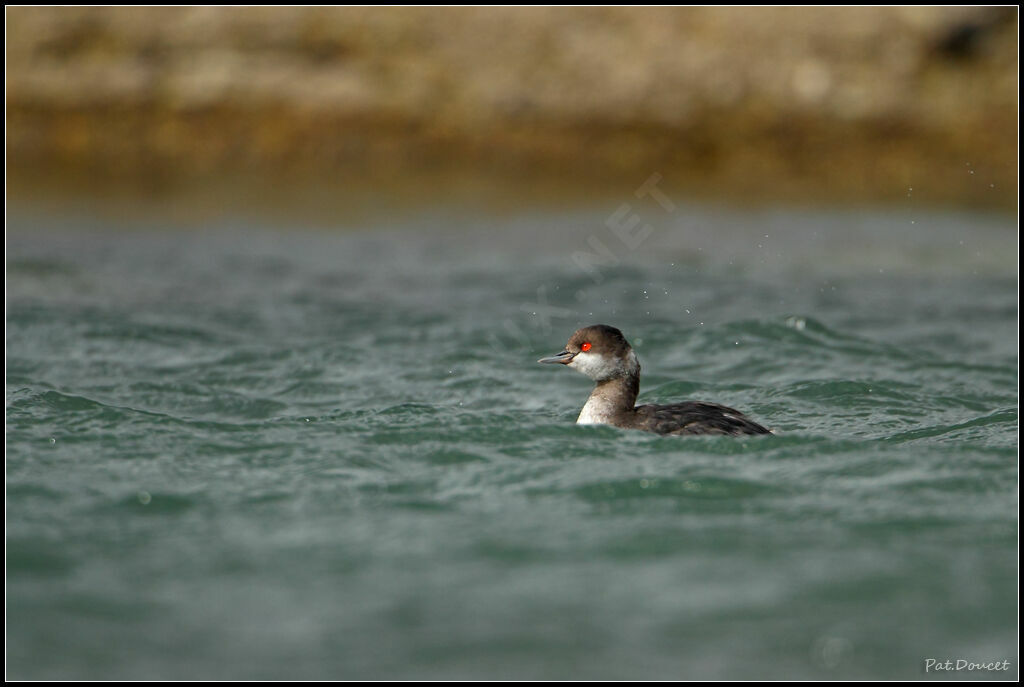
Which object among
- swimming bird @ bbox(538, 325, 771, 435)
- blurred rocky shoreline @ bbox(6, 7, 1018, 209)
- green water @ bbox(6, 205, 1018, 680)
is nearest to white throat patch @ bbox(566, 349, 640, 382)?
swimming bird @ bbox(538, 325, 771, 435)

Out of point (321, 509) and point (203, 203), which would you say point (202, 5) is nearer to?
point (203, 203)

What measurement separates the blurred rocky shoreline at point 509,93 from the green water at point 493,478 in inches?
213

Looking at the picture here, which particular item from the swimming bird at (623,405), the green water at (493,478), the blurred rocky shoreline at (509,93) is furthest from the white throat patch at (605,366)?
the blurred rocky shoreline at (509,93)

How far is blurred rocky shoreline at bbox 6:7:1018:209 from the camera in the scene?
1941 centimetres

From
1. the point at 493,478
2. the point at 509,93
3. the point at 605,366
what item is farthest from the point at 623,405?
the point at 509,93

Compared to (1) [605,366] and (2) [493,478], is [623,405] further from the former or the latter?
(2) [493,478]

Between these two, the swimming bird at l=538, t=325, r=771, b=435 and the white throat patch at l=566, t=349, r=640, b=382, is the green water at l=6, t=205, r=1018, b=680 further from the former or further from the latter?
the white throat patch at l=566, t=349, r=640, b=382

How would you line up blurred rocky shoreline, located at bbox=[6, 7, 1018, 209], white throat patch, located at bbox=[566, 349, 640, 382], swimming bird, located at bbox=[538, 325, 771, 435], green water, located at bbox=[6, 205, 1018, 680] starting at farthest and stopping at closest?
1. blurred rocky shoreline, located at bbox=[6, 7, 1018, 209]
2. white throat patch, located at bbox=[566, 349, 640, 382]
3. swimming bird, located at bbox=[538, 325, 771, 435]
4. green water, located at bbox=[6, 205, 1018, 680]

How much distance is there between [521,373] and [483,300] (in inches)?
100

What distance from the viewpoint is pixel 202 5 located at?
20.7m

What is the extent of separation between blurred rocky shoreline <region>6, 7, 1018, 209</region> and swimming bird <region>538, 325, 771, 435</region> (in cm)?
1024

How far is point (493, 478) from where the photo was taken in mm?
7406

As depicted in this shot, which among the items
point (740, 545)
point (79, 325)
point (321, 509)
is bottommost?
point (740, 545)

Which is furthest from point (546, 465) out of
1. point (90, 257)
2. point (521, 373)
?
point (90, 257)
